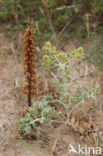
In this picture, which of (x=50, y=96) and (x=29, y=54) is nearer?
(x=29, y=54)

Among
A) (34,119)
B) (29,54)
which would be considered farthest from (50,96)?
(29,54)

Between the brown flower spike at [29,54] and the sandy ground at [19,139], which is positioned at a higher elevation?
the brown flower spike at [29,54]

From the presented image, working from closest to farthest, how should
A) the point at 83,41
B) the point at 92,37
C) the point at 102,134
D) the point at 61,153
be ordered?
the point at 61,153
the point at 102,134
the point at 92,37
the point at 83,41

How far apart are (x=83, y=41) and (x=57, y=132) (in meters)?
1.85

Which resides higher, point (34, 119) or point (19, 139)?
point (34, 119)

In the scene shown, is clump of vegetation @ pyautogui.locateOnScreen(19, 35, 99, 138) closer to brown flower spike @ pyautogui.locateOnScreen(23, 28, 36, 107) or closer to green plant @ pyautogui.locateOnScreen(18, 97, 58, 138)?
green plant @ pyautogui.locateOnScreen(18, 97, 58, 138)

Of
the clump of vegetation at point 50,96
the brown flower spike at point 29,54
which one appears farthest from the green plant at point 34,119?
the brown flower spike at point 29,54

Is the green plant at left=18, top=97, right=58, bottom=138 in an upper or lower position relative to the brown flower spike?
lower

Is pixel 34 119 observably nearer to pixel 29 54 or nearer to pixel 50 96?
pixel 50 96

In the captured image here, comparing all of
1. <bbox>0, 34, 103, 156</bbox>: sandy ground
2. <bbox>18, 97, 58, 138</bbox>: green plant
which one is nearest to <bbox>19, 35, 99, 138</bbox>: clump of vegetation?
<bbox>18, 97, 58, 138</bbox>: green plant

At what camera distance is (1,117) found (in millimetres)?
2740

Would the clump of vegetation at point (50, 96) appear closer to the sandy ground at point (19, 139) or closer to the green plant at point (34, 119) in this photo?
the green plant at point (34, 119)

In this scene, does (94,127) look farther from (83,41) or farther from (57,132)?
(83,41)

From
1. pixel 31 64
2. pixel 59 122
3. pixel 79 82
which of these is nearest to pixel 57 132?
Result: pixel 59 122
